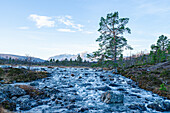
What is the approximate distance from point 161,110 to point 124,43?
57.5 feet

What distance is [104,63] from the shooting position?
23.0 meters

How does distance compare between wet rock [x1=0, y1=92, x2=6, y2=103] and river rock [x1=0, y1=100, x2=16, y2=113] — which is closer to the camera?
river rock [x1=0, y1=100, x2=16, y2=113]

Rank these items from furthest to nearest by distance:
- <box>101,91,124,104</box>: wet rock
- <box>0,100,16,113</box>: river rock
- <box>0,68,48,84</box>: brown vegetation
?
1. <box>0,68,48,84</box>: brown vegetation
2. <box>101,91,124,104</box>: wet rock
3. <box>0,100,16,113</box>: river rock

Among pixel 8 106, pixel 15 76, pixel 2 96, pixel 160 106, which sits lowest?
pixel 160 106

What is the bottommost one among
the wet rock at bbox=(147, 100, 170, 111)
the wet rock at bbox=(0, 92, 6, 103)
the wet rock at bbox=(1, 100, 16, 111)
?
the wet rock at bbox=(147, 100, 170, 111)

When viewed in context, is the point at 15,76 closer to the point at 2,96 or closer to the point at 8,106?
the point at 2,96

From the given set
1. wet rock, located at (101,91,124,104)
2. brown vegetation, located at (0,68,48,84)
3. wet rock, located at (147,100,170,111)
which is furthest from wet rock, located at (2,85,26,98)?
wet rock, located at (147,100,170,111)

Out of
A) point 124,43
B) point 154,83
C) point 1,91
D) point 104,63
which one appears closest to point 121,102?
point 154,83

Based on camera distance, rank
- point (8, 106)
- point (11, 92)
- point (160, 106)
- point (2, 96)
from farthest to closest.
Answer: point (11, 92)
point (2, 96)
point (160, 106)
point (8, 106)

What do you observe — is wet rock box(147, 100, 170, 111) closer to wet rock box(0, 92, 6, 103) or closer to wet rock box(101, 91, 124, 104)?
wet rock box(101, 91, 124, 104)

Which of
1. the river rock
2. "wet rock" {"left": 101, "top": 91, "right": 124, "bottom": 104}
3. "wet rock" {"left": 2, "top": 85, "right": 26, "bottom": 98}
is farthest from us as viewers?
"wet rock" {"left": 2, "top": 85, "right": 26, "bottom": 98}

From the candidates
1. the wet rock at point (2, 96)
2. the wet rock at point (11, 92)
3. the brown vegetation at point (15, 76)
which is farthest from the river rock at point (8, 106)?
the brown vegetation at point (15, 76)

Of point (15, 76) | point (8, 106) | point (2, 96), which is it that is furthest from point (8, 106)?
point (15, 76)

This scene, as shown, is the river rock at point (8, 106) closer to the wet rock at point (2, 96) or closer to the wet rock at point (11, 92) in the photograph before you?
the wet rock at point (2, 96)
